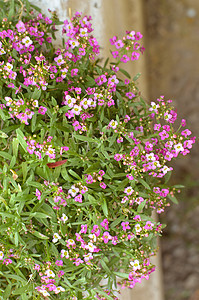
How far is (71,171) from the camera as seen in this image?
4.45 ft

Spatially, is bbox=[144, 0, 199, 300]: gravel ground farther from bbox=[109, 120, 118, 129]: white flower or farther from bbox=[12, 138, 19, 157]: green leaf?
bbox=[12, 138, 19, 157]: green leaf

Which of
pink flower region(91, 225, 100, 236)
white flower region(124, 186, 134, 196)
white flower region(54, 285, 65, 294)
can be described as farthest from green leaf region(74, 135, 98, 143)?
white flower region(54, 285, 65, 294)

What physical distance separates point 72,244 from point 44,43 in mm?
829

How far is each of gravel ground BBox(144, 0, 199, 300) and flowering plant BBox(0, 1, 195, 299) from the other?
1.51 meters

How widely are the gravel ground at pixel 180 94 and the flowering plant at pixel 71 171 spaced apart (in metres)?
1.51

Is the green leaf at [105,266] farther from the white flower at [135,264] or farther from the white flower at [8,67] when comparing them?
the white flower at [8,67]

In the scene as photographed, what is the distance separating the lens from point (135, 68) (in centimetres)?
247

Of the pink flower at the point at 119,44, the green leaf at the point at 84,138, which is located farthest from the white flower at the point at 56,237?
the pink flower at the point at 119,44

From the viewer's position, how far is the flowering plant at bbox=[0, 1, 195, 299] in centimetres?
134

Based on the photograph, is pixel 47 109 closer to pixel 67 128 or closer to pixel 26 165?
pixel 67 128

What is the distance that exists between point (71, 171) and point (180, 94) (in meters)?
1.95

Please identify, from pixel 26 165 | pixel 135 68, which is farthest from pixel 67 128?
pixel 135 68

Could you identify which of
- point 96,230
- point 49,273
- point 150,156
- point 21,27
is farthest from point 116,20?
point 49,273

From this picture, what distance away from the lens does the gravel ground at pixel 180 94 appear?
2.86 m
